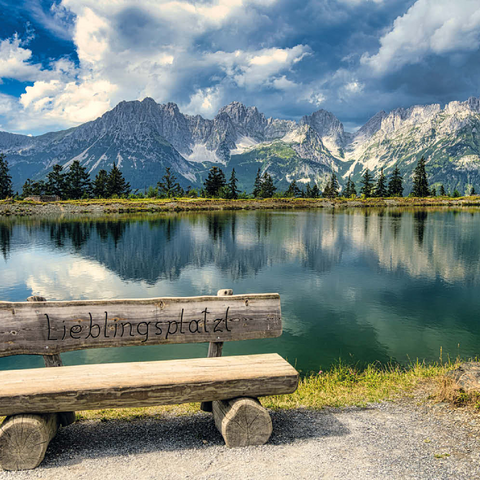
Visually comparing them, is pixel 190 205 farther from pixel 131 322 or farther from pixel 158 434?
pixel 158 434

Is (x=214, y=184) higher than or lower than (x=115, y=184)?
higher

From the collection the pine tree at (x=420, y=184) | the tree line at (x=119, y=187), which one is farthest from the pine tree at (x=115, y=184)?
the pine tree at (x=420, y=184)

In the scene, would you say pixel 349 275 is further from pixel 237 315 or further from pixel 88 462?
pixel 88 462

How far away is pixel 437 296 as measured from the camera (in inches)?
902

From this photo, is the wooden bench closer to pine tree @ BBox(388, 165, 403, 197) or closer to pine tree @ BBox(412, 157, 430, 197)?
pine tree @ BBox(388, 165, 403, 197)

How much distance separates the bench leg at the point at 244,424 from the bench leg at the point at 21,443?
9.12 ft

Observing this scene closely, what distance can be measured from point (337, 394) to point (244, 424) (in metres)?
3.47

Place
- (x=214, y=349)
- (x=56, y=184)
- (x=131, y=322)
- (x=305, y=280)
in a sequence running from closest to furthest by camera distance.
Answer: (x=131, y=322) → (x=214, y=349) → (x=305, y=280) → (x=56, y=184)

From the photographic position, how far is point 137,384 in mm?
5480

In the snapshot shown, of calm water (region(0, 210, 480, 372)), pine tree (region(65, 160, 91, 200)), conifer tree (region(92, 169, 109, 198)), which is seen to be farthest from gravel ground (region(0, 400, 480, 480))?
pine tree (region(65, 160, 91, 200))

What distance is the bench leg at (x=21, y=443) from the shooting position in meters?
5.18

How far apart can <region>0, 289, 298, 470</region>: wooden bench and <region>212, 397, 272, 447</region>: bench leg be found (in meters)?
0.02

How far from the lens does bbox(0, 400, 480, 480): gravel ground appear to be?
16.7 ft

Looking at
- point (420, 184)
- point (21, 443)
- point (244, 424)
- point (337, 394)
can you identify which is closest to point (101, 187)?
point (420, 184)
